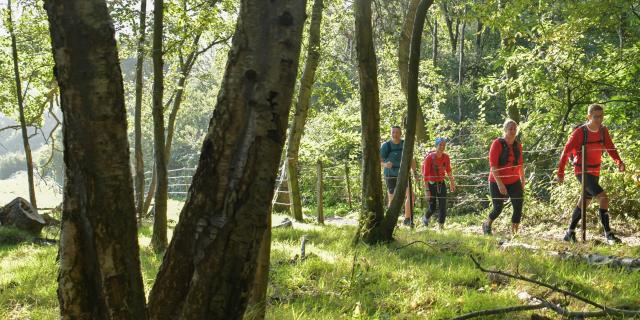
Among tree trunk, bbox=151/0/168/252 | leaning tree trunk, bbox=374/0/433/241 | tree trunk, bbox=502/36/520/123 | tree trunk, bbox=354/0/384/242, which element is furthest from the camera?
tree trunk, bbox=502/36/520/123

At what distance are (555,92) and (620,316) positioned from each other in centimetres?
824

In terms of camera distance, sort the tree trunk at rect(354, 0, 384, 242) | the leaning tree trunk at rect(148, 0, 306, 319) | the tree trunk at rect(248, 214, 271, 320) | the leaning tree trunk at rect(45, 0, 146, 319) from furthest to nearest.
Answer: the tree trunk at rect(354, 0, 384, 242), the tree trunk at rect(248, 214, 271, 320), the leaning tree trunk at rect(148, 0, 306, 319), the leaning tree trunk at rect(45, 0, 146, 319)

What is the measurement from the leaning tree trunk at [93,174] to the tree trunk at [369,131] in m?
4.44

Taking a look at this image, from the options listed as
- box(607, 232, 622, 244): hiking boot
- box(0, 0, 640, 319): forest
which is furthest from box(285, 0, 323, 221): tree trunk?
box(607, 232, 622, 244): hiking boot

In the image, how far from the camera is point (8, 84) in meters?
12.9

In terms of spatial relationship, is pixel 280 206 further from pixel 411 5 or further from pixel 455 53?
pixel 455 53

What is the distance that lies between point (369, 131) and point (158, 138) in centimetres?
256

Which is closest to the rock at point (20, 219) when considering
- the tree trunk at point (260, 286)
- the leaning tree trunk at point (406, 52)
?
the tree trunk at point (260, 286)

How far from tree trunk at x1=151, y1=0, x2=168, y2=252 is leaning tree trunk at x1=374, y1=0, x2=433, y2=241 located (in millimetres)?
2684

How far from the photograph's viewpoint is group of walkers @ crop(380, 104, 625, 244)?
682cm

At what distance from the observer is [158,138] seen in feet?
20.2

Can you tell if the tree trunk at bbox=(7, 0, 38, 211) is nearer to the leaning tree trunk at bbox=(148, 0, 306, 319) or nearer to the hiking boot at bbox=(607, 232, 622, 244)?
the leaning tree trunk at bbox=(148, 0, 306, 319)

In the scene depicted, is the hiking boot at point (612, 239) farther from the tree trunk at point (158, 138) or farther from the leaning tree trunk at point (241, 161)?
the leaning tree trunk at point (241, 161)

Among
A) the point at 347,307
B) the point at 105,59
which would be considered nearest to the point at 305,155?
the point at 347,307
